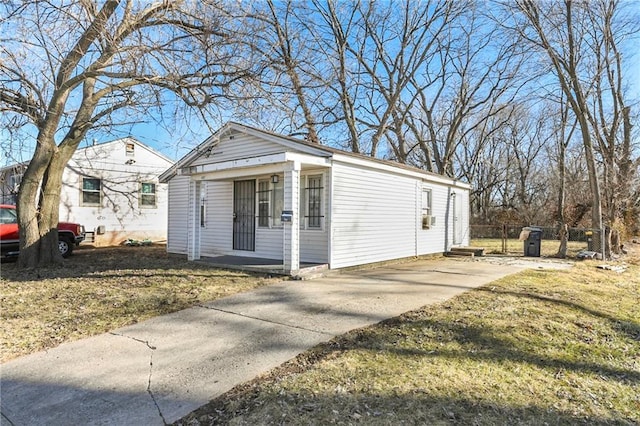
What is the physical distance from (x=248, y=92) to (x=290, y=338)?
233 inches

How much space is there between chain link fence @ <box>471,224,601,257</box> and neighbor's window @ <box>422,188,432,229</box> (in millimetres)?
3712

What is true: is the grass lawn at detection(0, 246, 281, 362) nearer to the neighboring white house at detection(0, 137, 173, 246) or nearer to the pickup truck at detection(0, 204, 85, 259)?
the pickup truck at detection(0, 204, 85, 259)

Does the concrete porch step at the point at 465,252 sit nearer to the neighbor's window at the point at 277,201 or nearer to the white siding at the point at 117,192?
the neighbor's window at the point at 277,201

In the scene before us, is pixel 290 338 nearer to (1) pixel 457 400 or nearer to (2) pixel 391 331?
(2) pixel 391 331

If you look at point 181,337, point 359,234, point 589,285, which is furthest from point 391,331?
point 589,285

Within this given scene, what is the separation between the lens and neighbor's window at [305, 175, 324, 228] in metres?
9.38

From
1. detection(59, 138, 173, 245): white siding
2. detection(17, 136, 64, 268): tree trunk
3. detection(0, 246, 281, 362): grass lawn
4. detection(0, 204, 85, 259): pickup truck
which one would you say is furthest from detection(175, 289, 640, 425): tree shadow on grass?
detection(59, 138, 173, 245): white siding

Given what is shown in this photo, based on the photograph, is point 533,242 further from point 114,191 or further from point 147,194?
point 114,191

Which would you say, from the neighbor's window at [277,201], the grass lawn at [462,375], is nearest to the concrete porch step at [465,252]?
the neighbor's window at [277,201]

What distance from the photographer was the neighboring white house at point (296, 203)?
8.60m

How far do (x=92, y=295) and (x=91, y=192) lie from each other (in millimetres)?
10779

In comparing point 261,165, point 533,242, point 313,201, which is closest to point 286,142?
point 261,165

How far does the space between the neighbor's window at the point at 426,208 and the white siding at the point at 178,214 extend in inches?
295

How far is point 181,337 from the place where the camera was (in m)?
4.49
